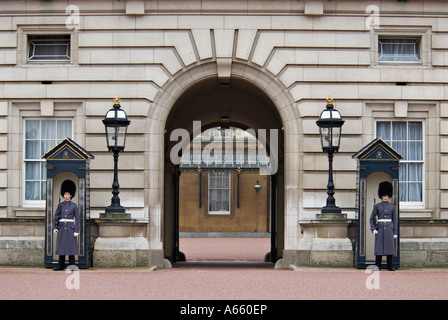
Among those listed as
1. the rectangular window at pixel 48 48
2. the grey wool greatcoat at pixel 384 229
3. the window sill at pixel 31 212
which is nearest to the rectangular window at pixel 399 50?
the grey wool greatcoat at pixel 384 229

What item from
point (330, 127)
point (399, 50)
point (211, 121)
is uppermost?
point (399, 50)

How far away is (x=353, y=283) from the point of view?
13.8 m

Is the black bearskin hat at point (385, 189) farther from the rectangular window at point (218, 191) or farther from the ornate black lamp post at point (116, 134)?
the rectangular window at point (218, 191)

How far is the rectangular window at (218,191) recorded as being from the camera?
43031mm

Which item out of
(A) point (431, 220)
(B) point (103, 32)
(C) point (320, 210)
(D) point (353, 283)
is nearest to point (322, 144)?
(C) point (320, 210)

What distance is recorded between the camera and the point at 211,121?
23.4 meters

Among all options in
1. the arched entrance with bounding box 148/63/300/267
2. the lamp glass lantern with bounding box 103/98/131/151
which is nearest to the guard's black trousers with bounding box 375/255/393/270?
the arched entrance with bounding box 148/63/300/267

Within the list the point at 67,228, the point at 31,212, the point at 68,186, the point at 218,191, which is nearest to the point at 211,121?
the point at 31,212

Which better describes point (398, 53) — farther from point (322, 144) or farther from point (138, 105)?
point (138, 105)

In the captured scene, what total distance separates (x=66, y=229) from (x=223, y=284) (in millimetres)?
3796

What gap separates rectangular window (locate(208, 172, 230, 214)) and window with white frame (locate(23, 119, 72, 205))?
24.8 meters

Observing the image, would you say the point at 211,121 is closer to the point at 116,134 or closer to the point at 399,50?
the point at 399,50

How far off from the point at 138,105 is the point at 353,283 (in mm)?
6150

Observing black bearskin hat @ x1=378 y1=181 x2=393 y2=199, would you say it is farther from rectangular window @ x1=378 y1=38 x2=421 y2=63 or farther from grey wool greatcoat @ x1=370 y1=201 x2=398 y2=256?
rectangular window @ x1=378 y1=38 x2=421 y2=63
